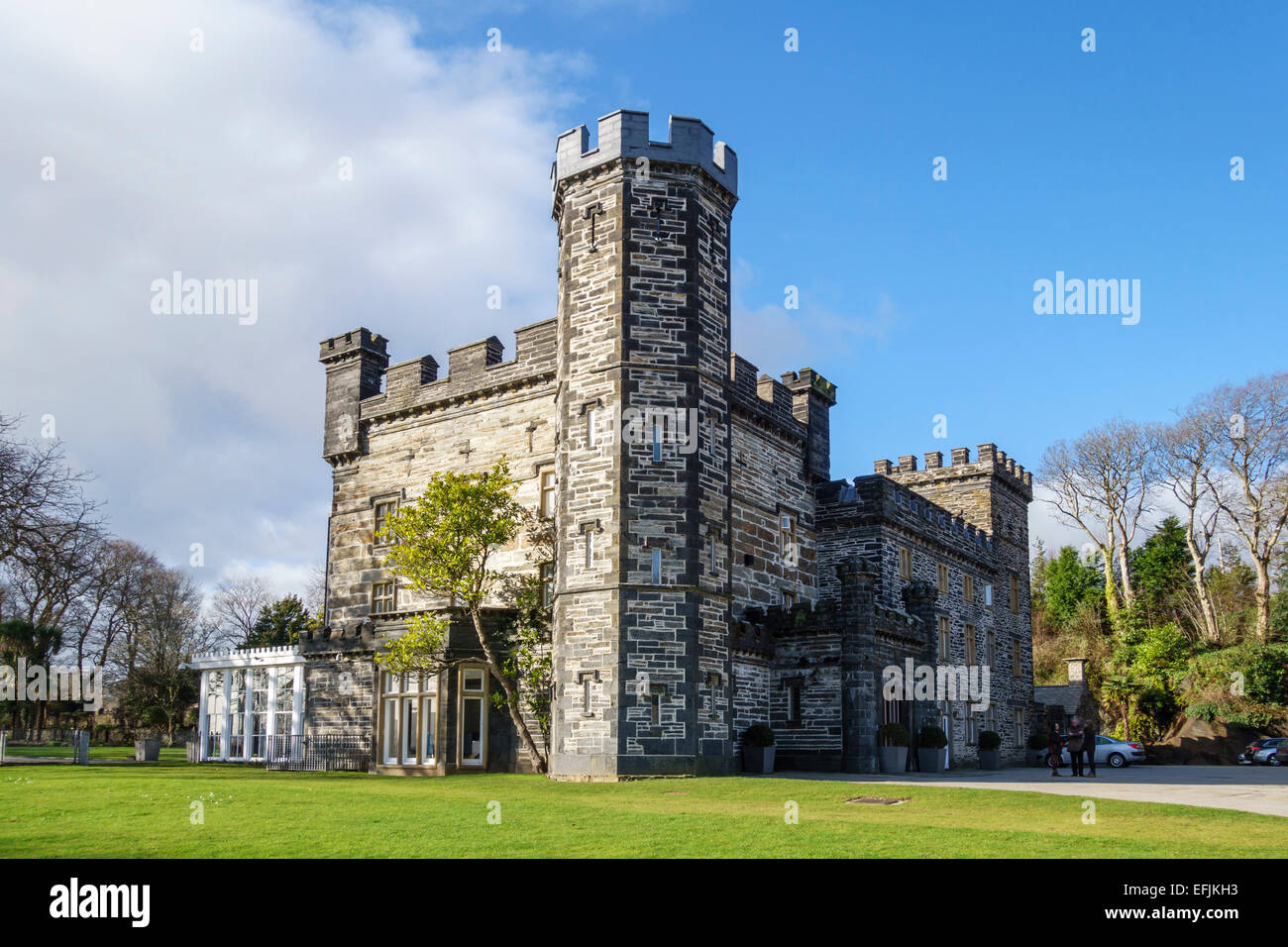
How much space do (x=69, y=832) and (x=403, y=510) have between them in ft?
46.4

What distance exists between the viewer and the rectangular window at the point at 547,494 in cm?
2708

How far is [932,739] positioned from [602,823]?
16727 mm

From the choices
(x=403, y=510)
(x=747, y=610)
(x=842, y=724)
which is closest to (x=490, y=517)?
(x=403, y=510)

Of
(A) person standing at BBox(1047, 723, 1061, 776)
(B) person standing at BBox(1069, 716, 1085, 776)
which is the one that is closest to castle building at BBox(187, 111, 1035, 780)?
(A) person standing at BBox(1047, 723, 1061, 776)

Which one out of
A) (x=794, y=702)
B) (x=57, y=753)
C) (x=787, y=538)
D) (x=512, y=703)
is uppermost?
(x=787, y=538)

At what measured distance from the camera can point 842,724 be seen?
25.8 m

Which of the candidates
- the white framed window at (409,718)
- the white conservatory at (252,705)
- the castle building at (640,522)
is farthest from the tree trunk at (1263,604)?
the white conservatory at (252,705)

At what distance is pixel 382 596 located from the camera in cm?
3083

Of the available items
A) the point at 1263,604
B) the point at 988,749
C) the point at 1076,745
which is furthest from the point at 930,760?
the point at 1263,604

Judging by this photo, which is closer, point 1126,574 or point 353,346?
point 353,346

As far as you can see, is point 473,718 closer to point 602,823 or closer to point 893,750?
point 893,750

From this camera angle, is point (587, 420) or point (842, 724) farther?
point (842, 724)
